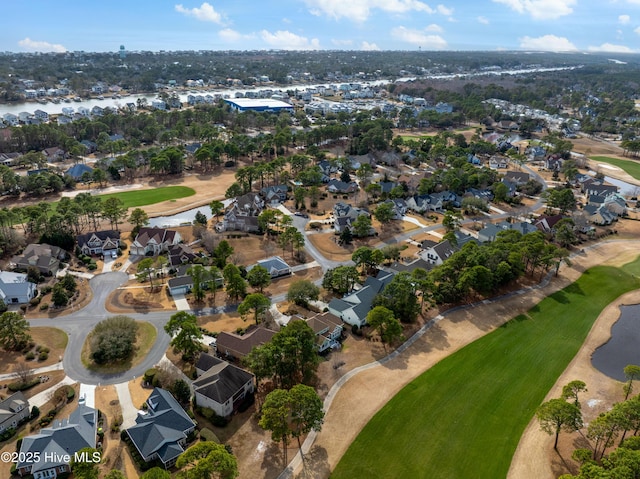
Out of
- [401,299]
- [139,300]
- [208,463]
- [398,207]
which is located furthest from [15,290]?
[398,207]

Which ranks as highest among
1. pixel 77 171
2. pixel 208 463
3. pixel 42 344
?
pixel 77 171

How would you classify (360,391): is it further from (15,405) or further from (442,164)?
(442,164)

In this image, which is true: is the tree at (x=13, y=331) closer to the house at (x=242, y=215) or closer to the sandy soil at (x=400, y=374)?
the sandy soil at (x=400, y=374)

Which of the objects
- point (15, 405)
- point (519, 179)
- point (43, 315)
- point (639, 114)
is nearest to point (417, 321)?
point (15, 405)

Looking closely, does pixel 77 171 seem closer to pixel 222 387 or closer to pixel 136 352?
pixel 136 352

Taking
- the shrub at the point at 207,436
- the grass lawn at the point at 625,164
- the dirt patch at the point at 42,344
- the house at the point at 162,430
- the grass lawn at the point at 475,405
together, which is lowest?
the grass lawn at the point at 475,405

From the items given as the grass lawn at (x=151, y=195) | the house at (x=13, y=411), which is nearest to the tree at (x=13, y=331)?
the house at (x=13, y=411)
